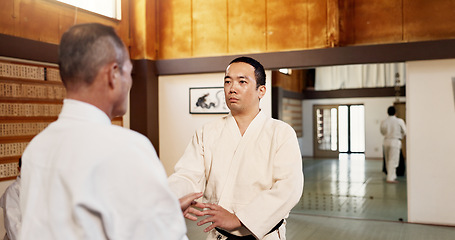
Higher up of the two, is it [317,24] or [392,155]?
[317,24]

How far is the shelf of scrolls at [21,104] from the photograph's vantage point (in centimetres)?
396

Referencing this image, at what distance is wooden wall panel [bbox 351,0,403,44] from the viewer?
4.78 m

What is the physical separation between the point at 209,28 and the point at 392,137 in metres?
4.22

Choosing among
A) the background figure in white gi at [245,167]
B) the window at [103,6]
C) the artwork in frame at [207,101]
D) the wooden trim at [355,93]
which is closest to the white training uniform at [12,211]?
the background figure in white gi at [245,167]

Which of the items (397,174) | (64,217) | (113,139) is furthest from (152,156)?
(397,174)

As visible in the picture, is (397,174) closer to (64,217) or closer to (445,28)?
(445,28)

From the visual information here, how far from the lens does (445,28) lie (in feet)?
15.0

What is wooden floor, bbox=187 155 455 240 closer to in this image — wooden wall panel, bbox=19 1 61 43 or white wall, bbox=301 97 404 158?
wooden wall panel, bbox=19 1 61 43

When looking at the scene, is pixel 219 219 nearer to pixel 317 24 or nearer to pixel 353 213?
pixel 317 24

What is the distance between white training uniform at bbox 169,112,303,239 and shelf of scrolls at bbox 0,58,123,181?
2870mm

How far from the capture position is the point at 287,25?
523cm

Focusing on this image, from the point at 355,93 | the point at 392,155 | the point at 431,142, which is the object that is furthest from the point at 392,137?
the point at 355,93

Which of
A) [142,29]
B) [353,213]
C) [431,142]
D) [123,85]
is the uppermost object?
[142,29]

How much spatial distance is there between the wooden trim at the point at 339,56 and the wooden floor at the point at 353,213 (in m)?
1.96
